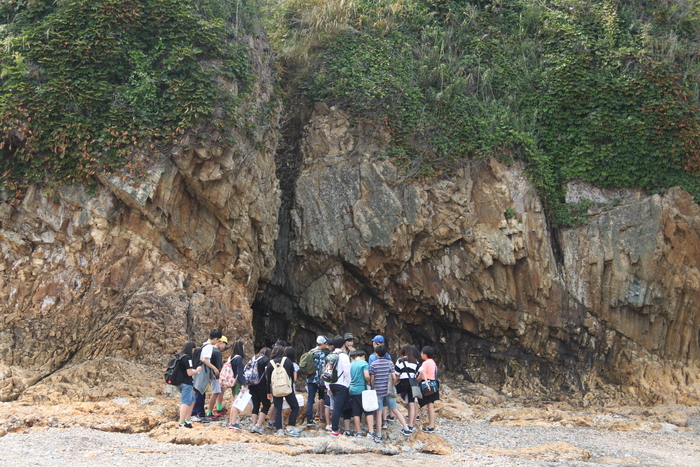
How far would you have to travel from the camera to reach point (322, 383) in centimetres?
819

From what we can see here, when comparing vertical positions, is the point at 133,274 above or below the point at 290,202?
below

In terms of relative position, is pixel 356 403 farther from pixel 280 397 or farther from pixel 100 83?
pixel 100 83

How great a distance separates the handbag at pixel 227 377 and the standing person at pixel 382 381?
6.50ft

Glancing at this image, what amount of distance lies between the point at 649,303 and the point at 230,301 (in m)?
9.85

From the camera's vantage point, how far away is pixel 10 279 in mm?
10273

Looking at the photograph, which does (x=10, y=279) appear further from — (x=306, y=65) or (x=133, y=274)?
(x=306, y=65)

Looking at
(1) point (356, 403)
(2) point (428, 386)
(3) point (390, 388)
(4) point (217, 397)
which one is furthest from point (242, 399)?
(2) point (428, 386)

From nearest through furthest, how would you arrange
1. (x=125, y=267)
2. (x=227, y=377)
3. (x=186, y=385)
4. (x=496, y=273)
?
(x=186, y=385) → (x=227, y=377) → (x=125, y=267) → (x=496, y=273)

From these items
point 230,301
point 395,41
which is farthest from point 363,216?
point 395,41

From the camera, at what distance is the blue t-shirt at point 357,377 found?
773cm

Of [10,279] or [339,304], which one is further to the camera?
[339,304]

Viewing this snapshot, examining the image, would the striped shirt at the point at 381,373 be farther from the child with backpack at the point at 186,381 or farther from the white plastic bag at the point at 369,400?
the child with backpack at the point at 186,381

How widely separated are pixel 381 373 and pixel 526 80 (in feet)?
34.4

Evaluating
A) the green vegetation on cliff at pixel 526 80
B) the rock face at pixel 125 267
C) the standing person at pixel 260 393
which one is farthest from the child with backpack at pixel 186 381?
the green vegetation on cliff at pixel 526 80
